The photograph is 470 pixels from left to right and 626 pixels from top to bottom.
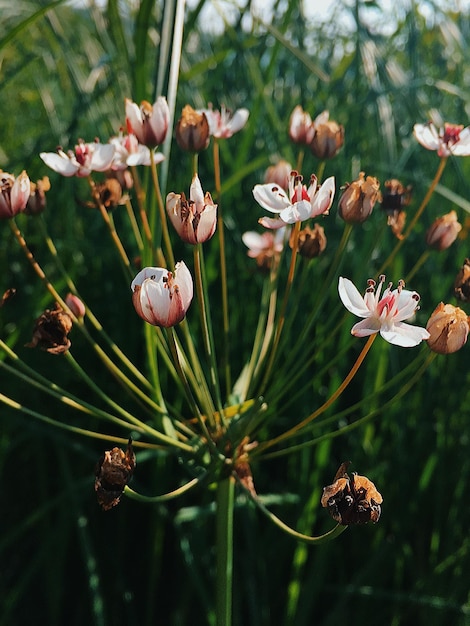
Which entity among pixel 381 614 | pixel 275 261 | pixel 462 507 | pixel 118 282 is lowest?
pixel 381 614

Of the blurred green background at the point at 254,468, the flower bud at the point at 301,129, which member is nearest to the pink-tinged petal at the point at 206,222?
the flower bud at the point at 301,129

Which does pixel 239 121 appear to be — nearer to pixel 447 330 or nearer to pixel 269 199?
pixel 269 199

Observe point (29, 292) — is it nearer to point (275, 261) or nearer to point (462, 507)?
point (275, 261)

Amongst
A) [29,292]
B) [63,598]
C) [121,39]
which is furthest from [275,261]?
[63,598]

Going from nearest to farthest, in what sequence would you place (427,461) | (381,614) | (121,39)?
(121,39), (381,614), (427,461)

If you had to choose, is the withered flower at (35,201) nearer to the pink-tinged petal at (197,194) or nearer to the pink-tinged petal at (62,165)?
the pink-tinged petal at (62,165)

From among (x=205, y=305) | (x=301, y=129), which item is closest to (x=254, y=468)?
(x=205, y=305)

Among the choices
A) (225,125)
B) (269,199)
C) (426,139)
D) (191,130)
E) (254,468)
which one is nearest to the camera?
(269,199)
